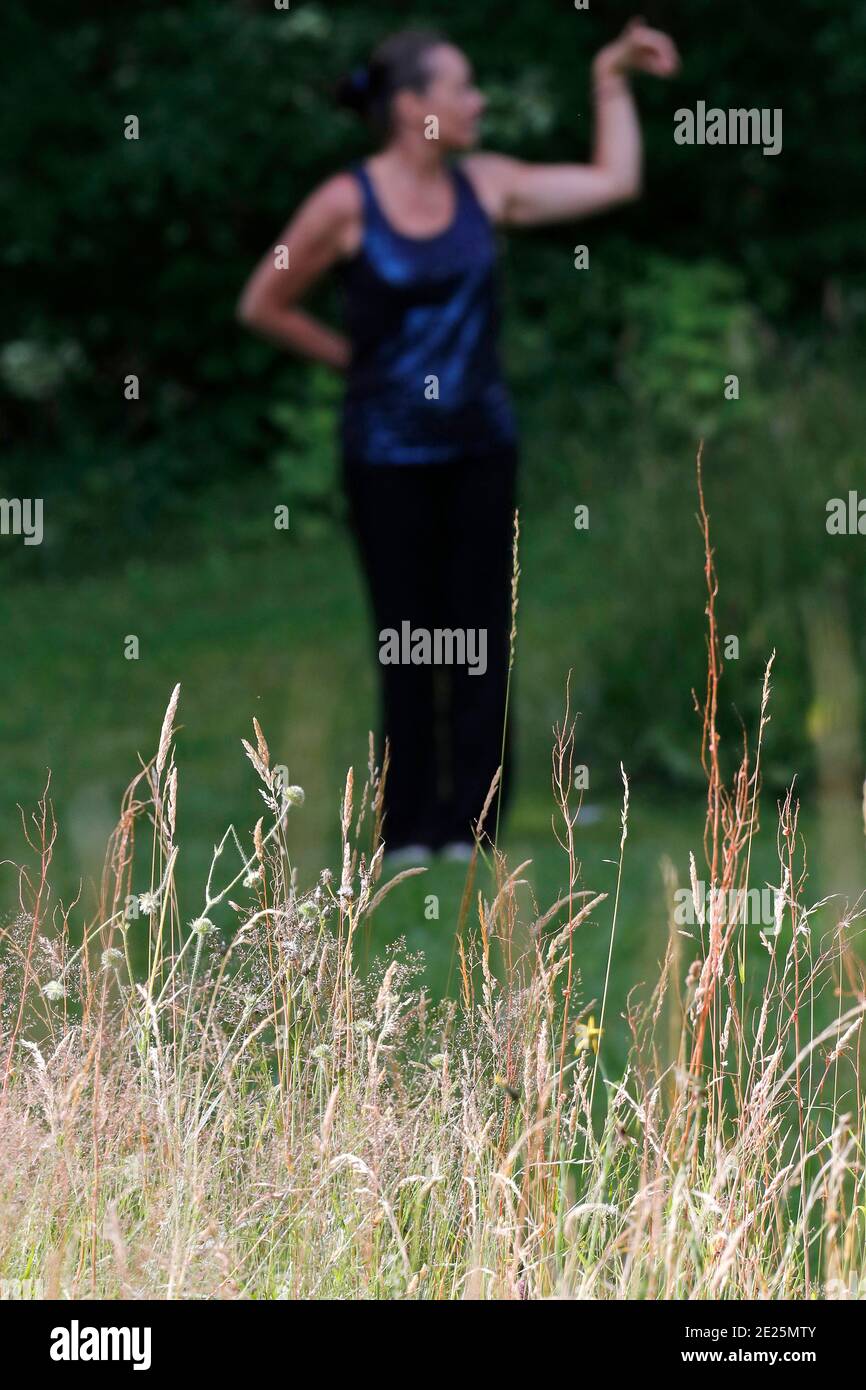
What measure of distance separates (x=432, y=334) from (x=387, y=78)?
688 mm

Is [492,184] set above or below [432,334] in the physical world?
above

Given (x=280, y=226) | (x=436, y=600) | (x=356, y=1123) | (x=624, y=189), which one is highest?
(x=280, y=226)

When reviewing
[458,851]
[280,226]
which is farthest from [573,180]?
[280,226]

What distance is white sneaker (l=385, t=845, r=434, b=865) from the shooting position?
5582 millimetres

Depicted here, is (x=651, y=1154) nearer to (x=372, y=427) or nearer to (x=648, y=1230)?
(x=648, y=1230)

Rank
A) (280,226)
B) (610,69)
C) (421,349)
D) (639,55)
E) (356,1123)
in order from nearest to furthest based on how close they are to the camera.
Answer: (356,1123), (639,55), (610,69), (421,349), (280,226)

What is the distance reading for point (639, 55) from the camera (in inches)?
195

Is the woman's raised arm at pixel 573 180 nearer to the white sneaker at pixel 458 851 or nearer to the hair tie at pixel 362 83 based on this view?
the hair tie at pixel 362 83

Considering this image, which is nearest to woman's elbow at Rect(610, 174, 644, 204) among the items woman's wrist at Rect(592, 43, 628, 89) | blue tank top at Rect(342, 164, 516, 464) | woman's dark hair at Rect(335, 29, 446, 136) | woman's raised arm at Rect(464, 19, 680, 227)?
woman's raised arm at Rect(464, 19, 680, 227)

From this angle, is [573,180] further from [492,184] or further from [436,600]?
[436,600]

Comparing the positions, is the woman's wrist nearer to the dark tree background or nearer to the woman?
the woman

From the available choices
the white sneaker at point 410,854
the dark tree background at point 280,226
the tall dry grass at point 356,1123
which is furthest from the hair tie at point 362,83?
the dark tree background at point 280,226
